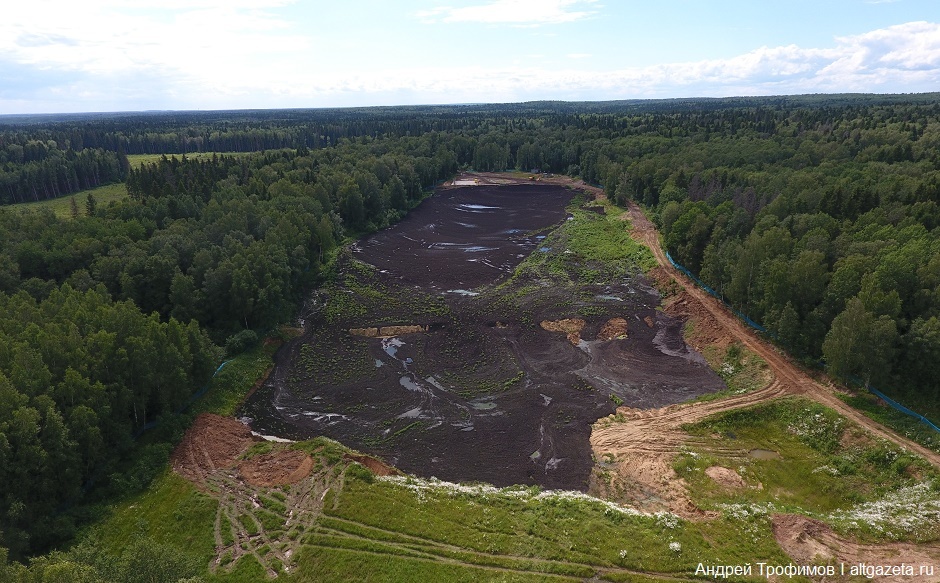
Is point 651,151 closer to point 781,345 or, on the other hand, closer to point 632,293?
point 632,293

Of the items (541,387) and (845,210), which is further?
(845,210)

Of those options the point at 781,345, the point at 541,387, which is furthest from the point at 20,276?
the point at 781,345

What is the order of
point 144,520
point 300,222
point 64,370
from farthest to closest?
point 300,222, point 64,370, point 144,520

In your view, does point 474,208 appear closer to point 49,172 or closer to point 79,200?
point 79,200

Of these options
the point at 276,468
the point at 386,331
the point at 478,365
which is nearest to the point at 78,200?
the point at 386,331

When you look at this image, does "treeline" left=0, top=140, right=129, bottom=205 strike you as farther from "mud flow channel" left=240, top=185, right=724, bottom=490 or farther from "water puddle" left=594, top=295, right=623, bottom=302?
"water puddle" left=594, top=295, right=623, bottom=302

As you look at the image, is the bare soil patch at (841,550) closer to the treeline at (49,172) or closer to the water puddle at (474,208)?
the water puddle at (474,208)
